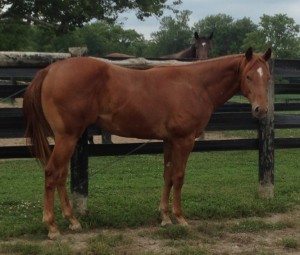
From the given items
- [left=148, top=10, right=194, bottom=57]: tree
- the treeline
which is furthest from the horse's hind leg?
[left=148, top=10, right=194, bottom=57]: tree

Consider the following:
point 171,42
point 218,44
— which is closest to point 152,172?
point 218,44

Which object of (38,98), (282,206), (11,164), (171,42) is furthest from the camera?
(171,42)

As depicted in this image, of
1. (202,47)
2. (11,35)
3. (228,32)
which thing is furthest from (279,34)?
(202,47)

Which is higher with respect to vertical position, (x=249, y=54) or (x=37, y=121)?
(x=249, y=54)

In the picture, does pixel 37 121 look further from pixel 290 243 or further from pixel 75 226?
pixel 290 243

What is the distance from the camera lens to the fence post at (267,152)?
664 centimetres

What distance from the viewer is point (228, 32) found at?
75.8 metres

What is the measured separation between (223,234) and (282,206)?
1397 mm

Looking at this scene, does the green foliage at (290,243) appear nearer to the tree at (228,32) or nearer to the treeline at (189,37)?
the treeline at (189,37)

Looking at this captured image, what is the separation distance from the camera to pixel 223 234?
506 centimetres

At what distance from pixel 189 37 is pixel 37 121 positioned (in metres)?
79.1

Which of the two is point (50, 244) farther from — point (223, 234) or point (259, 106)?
point (259, 106)

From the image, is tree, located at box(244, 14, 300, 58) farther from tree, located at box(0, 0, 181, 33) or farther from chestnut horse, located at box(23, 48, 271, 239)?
chestnut horse, located at box(23, 48, 271, 239)

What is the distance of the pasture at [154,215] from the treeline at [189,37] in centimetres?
5305
